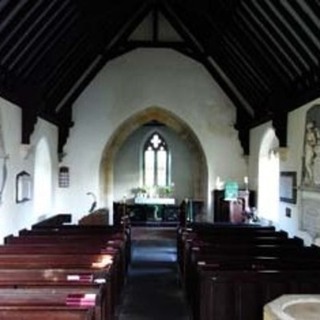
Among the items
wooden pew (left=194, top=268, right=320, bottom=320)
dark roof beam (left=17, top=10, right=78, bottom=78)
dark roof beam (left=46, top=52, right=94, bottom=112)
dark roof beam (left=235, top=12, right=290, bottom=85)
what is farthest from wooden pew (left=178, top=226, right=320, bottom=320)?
dark roof beam (left=46, top=52, right=94, bottom=112)

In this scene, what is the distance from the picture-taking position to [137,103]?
13203 mm

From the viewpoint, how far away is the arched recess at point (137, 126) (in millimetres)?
13312

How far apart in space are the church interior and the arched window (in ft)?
0.15

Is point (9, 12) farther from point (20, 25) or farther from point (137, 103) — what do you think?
point (137, 103)

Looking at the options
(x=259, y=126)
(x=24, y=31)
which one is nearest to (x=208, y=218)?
(x=259, y=126)

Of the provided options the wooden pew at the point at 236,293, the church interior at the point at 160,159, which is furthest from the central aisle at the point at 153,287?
the wooden pew at the point at 236,293

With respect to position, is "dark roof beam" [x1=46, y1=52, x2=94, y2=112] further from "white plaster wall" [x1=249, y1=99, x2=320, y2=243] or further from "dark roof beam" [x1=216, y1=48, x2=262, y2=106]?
"white plaster wall" [x1=249, y1=99, x2=320, y2=243]

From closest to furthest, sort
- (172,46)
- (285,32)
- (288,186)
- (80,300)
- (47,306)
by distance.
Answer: (47,306), (80,300), (285,32), (288,186), (172,46)

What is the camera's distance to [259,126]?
38.9ft

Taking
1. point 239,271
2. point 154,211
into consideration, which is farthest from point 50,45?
point 154,211

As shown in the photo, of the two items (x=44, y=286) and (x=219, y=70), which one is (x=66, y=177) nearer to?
(x=219, y=70)

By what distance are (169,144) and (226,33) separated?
8220mm

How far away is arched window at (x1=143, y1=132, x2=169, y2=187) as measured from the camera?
57.8ft

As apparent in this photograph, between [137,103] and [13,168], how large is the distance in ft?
16.1
